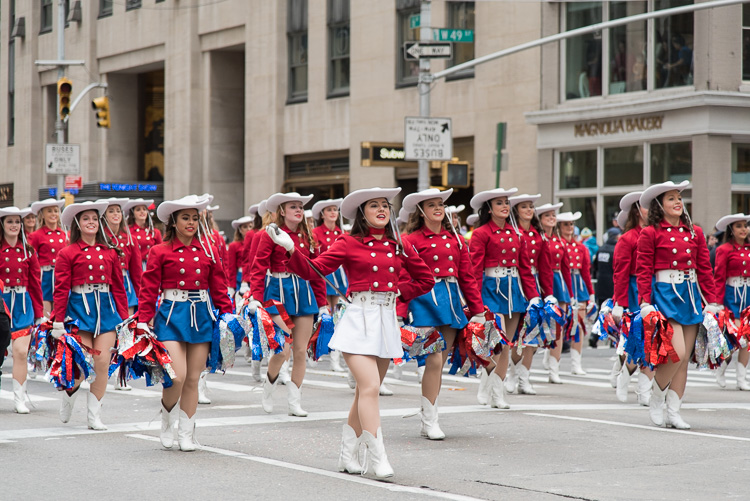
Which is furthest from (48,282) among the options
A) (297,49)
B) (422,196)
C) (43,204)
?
(297,49)

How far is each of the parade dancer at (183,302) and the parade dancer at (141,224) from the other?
6215mm

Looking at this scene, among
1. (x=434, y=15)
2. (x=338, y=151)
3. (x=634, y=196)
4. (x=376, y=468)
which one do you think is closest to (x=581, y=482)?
(x=376, y=468)

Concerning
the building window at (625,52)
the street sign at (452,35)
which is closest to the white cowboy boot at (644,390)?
the street sign at (452,35)

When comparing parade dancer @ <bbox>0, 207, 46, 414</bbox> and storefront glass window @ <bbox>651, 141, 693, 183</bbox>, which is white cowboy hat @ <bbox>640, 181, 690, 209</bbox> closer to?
parade dancer @ <bbox>0, 207, 46, 414</bbox>

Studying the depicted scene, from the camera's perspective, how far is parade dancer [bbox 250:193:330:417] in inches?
448

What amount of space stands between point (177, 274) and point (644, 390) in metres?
5.49

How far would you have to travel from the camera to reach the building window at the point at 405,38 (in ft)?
103

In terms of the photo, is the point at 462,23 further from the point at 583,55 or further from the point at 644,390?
the point at 644,390

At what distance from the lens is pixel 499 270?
11.9m

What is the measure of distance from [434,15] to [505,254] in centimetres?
1926

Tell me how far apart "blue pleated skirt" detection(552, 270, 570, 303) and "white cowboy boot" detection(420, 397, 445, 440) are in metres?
5.11

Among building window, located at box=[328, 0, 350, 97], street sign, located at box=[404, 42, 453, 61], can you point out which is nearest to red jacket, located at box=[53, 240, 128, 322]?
street sign, located at box=[404, 42, 453, 61]

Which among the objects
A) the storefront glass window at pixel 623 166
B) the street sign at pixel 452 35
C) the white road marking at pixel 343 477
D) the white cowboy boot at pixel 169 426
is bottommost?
the white road marking at pixel 343 477

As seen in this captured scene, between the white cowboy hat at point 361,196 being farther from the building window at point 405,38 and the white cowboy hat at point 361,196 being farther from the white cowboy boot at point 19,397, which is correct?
the building window at point 405,38
